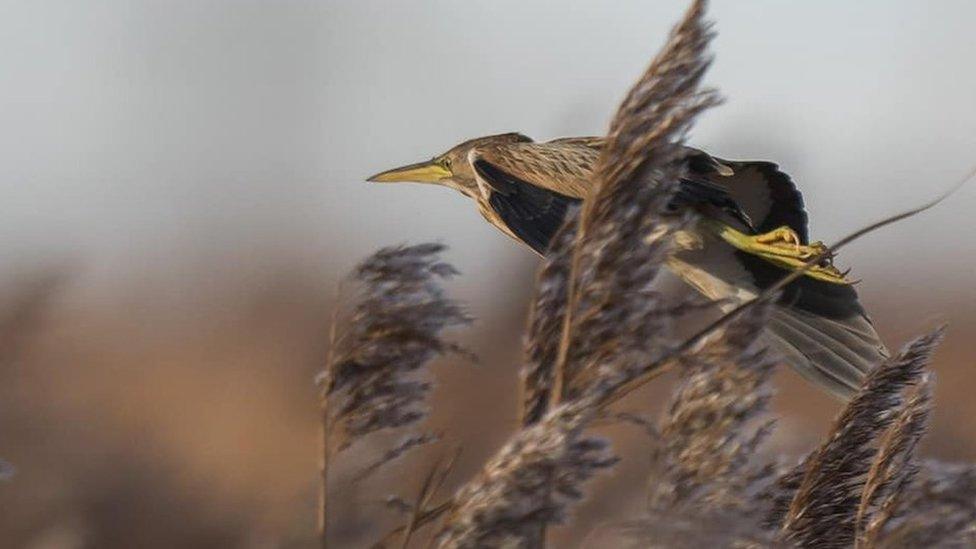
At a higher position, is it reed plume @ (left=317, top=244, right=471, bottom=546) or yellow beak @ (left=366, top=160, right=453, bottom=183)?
yellow beak @ (left=366, top=160, right=453, bottom=183)

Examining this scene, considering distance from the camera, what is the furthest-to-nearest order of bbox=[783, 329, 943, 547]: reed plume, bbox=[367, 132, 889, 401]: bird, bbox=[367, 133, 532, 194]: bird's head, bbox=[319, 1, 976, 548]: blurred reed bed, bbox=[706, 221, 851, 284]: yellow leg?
bbox=[367, 133, 532, 194]: bird's head
bbox=[367, 132, 889, 401]: bird
bbox=[706, 221, 851, 284]: yellow leg
bbox=[783, 329, 943, 547]: reed plume
bbox=[319, 1, 976, 548]: blurred reed bed

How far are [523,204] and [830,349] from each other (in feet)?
1.35

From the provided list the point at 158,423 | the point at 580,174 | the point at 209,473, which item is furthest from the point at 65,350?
the point at 580,174

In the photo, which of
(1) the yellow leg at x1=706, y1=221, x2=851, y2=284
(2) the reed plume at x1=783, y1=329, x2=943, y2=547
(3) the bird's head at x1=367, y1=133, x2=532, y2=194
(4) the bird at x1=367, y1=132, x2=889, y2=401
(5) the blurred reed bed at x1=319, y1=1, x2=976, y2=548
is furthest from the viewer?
(3) the bird's head at x1=367, y1=133, x2=532, y2=194

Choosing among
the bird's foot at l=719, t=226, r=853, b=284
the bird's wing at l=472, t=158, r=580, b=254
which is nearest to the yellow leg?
the bird's foot at l=719, t=226, r=853, b=284

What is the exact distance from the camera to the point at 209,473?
2363 millimetres

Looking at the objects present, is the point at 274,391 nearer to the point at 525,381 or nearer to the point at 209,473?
the point at 209,473

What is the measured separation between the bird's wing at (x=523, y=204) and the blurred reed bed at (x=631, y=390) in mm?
468

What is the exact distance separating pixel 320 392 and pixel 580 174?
1.94 feet

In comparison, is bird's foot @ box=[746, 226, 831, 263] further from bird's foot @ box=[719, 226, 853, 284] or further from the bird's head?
the bird's head

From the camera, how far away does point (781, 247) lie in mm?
1575

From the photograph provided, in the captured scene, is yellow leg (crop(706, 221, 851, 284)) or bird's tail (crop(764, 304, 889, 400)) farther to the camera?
bird's tail (crop(764, 304, 889, 400))

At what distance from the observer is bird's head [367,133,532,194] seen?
183cm

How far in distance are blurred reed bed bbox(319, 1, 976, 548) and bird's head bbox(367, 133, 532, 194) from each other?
64cm
